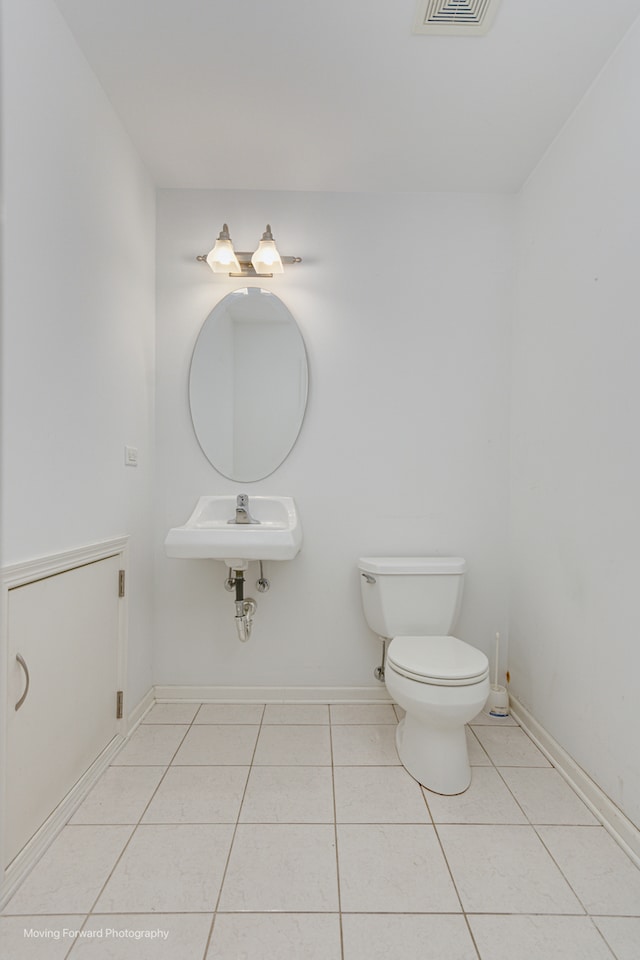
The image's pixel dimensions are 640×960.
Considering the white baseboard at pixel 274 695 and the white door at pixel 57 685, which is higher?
the white door at pixel 57 685

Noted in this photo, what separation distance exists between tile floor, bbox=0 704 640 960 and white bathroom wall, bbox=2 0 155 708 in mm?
668

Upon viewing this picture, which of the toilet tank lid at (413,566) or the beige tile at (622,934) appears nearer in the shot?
the beige tile at (622,934)

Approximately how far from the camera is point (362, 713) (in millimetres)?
2131

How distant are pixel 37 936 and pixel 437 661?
1.25 m

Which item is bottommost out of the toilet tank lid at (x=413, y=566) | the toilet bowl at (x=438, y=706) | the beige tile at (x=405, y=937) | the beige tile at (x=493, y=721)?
the beige tile at (x=493, y=721)

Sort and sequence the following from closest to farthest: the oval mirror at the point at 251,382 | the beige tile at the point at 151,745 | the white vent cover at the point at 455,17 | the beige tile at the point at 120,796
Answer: the white vent cover at the point at 455,17, the beige tile at the point at 120,796, the beige tile at the point at 151,745, the oval mirror at the point at 251,382

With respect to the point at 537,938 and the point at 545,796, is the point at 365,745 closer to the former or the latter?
the point at 545,796

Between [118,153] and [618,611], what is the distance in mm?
2301

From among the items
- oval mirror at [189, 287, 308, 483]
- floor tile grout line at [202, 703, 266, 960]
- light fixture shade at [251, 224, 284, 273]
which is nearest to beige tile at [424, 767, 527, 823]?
floor tile grout line at [202, 703, 266, 960]

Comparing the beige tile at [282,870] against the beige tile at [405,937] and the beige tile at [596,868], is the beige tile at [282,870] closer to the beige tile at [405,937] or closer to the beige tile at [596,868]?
the beige tile at [405,937]

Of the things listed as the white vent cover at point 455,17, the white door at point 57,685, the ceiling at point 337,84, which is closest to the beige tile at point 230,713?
the white door at point 57,685

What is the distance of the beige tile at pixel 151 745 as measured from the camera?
1.75 metres

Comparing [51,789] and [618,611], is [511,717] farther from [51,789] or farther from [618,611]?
[51,789]

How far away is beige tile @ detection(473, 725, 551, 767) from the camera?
1.77m
